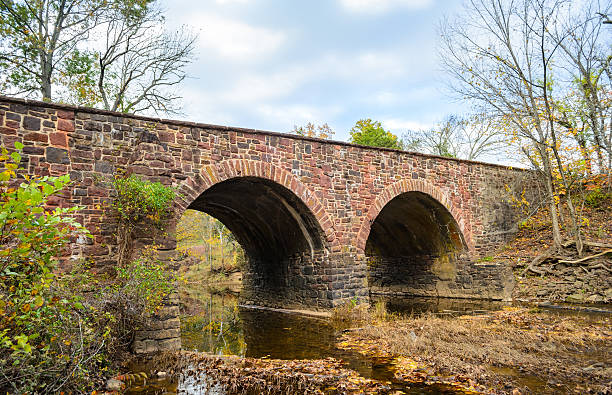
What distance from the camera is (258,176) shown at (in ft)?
31.1

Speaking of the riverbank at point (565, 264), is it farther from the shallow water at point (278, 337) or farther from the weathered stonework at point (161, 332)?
the weathered stonework at point (161, 332)

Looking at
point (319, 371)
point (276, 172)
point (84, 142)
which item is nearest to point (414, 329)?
point (319, 371)

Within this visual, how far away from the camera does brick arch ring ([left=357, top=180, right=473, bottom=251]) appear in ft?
37.0

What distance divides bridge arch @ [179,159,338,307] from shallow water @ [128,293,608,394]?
0.90 meters

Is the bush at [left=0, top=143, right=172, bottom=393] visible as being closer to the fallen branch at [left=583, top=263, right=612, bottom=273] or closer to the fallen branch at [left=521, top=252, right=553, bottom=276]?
the fallen branch at [left=521, top=252, right=553, bottom=276]

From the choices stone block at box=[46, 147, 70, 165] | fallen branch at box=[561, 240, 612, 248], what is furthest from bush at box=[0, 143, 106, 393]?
fallen branch at box=[561, 240, 612, 248]

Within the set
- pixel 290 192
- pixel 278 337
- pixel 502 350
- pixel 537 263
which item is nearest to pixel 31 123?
pixel 290 192

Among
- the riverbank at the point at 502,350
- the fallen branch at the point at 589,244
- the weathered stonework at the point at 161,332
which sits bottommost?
the riverbank at the point at 502,350

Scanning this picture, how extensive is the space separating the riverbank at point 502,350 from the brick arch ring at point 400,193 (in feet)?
9.45

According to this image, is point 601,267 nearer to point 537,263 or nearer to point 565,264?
point 565,264

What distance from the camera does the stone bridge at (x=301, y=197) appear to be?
7.37 meters

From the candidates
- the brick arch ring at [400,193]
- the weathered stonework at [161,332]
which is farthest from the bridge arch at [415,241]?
the weathered stonework at [161,332]

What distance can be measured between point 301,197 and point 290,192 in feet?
1.03

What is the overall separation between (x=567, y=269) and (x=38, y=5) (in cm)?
1968
